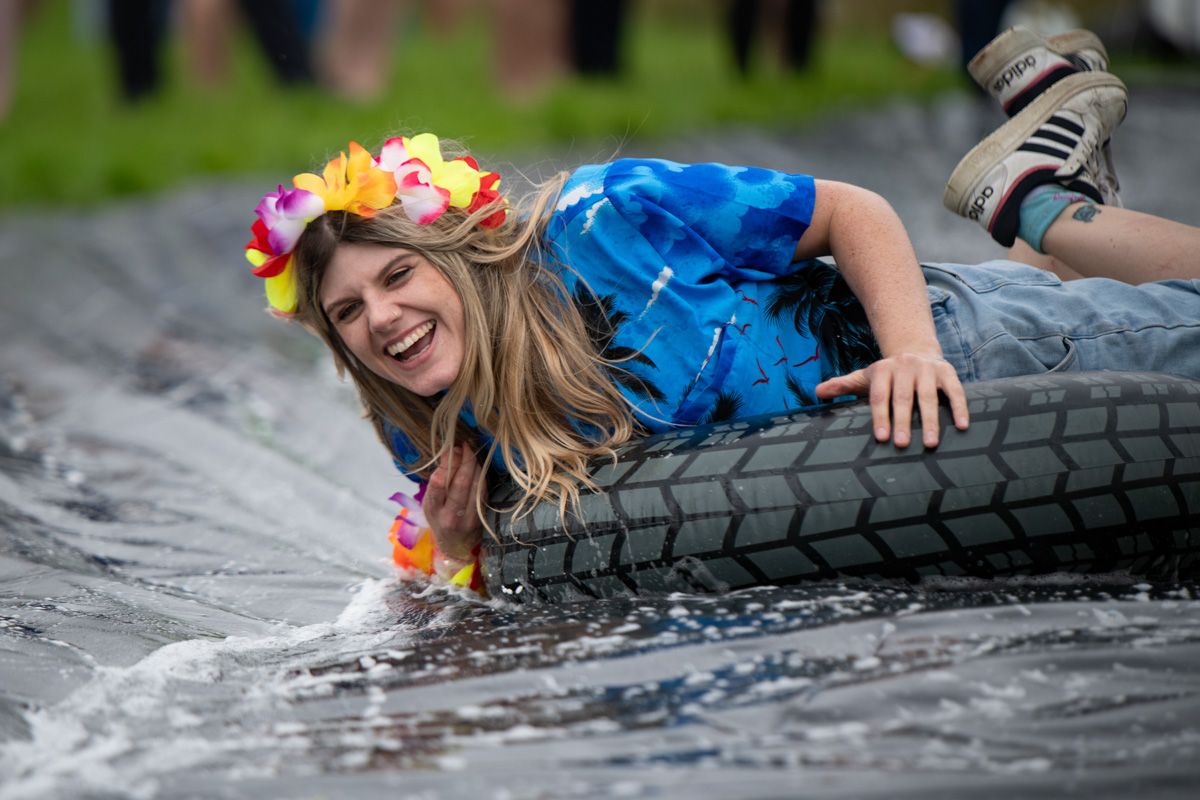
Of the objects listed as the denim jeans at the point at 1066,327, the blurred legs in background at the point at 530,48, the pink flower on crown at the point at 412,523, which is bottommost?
the pink flower on crown at the point at 412,523

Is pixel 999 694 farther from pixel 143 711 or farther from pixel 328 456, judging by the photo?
pixel 328 456

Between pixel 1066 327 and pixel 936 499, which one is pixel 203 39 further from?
pixel 936 499

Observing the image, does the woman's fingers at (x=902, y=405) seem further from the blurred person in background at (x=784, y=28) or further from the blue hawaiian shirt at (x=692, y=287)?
the blurred person in background at (x=784, y=28)

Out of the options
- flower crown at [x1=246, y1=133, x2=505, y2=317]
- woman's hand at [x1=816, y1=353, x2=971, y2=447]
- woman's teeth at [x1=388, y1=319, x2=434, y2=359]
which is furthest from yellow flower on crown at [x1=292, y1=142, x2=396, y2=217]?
woman's hand at [x1=816, y1=353, x2=971, y2=447]

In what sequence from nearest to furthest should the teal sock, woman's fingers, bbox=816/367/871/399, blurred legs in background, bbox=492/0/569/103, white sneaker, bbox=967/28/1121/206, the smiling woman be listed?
woman's fingers, bbox=816/367/871/399
the smiling woman
the teal sock
white sneaker, bbox=967/28/1121/206
blurred legs in background, bbox=492/0/569/103

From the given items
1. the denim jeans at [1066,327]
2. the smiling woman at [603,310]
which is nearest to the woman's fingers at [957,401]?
the smiling woman at [603,310]

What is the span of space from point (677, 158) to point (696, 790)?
540 cm

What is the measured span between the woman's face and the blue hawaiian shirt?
0.71 ft

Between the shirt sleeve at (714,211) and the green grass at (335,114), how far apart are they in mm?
3188

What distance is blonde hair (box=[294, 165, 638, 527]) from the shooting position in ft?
7.39

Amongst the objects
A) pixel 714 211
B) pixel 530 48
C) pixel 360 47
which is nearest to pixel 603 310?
pixel 714 211

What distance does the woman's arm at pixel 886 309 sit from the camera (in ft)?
6.72

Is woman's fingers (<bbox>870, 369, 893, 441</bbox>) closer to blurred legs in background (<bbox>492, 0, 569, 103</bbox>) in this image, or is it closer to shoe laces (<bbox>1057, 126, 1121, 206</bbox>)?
shoe laces (<bbox>1057, 126, 1121, 206</bbox>)

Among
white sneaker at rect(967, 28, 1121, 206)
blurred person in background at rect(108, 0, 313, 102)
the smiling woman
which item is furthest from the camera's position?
blurred person in background at rect(108, 0, 313, 102)
